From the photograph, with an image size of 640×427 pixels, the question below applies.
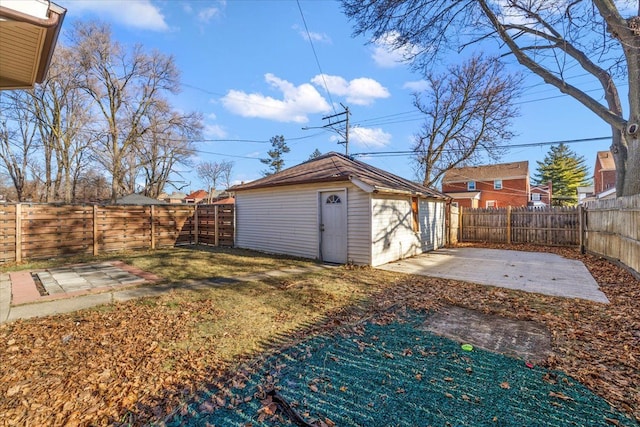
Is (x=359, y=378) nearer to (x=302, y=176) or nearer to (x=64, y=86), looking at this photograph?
(x=302, y=176)

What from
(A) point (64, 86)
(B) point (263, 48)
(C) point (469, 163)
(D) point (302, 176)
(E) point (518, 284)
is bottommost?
(E) point (518, 284)

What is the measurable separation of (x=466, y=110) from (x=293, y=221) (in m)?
14.6

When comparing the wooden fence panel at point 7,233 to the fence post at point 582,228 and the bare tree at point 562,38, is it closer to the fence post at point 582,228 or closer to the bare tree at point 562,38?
the bare tree at point 562,38

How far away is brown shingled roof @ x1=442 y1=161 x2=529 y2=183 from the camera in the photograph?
95.9 feet

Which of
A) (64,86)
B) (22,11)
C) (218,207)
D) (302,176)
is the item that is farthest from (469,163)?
(64,86)

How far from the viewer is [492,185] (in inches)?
1181

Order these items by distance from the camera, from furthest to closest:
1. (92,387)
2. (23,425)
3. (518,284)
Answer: (518,284) → (92,387) → (23,425)

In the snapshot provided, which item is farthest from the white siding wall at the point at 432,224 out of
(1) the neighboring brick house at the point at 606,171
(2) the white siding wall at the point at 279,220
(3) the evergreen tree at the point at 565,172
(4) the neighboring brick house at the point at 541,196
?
(3) the evergreen tree at the point at 565,172

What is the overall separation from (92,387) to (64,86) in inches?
1111

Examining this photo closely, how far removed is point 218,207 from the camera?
1288 cm

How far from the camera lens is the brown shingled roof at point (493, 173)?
29234 millimetres

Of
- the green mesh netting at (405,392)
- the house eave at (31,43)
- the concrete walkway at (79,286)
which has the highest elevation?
the house eave at (31,43)

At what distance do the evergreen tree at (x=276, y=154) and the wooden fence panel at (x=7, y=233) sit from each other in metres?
31.7

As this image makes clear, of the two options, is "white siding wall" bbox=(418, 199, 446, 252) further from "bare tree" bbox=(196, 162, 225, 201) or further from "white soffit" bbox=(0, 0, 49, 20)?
"bare tree" bbox=(196, 162, 225, 201)
